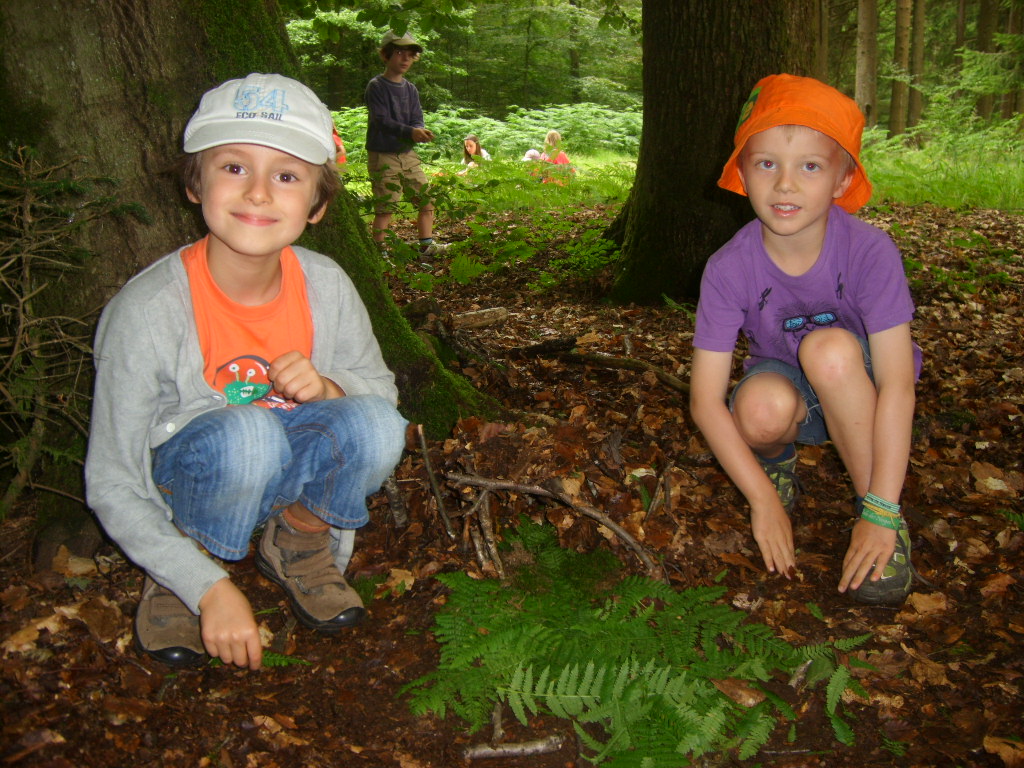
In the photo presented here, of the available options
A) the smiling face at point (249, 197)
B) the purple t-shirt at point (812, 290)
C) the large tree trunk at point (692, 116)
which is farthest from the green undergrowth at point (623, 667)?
the large tree trunk at point (692, 116)

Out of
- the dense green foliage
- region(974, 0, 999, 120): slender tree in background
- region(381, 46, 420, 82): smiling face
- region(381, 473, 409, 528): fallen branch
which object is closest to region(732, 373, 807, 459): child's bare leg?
region(381, 473, 409, 528): fallen branch

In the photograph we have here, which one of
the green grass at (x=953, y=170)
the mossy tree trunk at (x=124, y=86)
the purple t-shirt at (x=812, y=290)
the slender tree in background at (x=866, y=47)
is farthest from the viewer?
the slender tree in background at (x=866, y=47)

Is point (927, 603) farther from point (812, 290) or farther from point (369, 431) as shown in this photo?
point (369, 431)

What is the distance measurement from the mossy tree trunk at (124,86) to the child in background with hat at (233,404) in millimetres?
422

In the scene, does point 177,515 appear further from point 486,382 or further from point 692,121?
point 692,121

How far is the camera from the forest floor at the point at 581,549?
6.47 ft

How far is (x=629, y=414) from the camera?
375cm

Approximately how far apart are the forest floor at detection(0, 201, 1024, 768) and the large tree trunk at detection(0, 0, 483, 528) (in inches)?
43.2

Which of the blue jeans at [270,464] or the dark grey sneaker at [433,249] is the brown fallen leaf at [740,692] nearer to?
the blue jeans at [270,464]

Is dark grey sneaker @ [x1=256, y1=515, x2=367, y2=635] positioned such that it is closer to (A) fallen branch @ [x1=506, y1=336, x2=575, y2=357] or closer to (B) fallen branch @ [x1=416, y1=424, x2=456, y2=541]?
(B) fallen branch @ [x1=416, y1=424, x2=456, y2=541]

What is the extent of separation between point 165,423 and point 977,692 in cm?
255

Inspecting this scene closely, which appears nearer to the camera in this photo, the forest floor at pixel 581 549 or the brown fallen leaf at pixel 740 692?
the forest floor at pixel 581 549

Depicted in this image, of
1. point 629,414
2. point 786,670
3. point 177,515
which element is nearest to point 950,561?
point 786,670

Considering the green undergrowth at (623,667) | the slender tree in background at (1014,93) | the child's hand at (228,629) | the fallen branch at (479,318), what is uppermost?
the slender tree in background at (1014,93)
